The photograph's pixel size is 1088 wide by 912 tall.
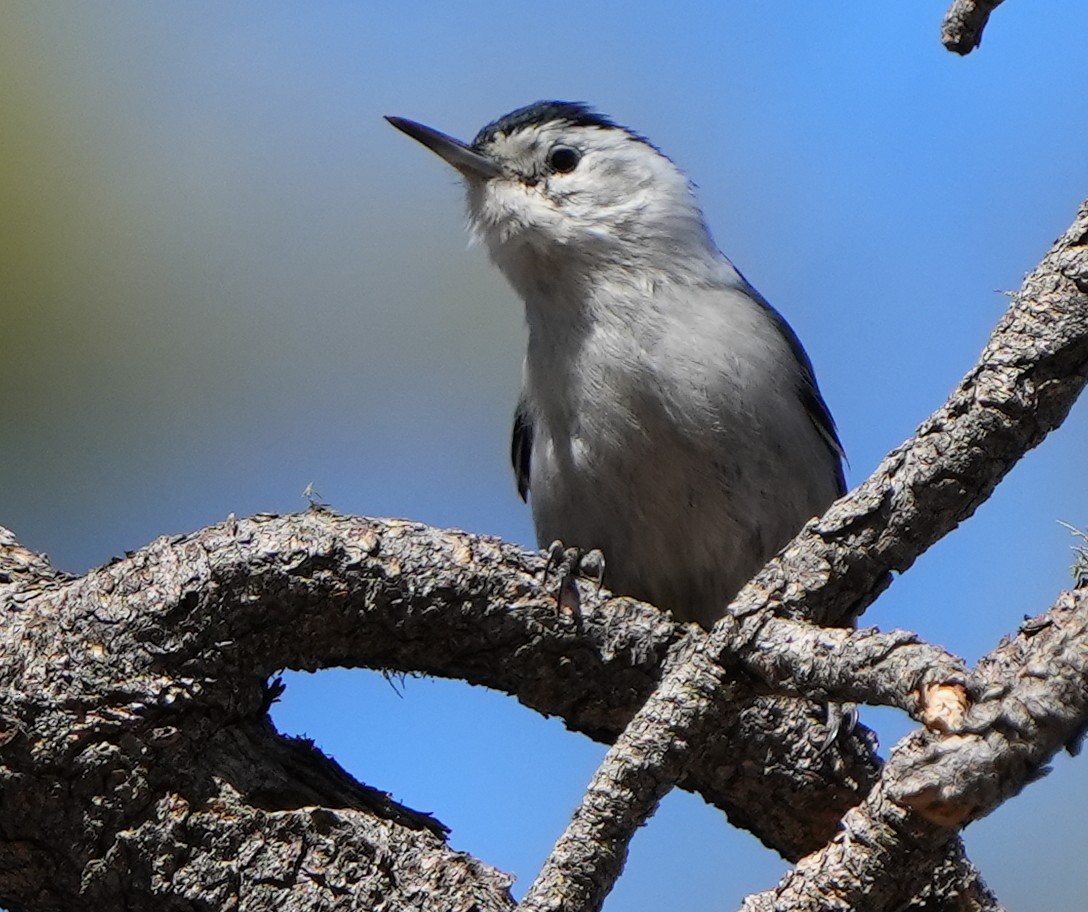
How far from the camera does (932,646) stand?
5.56ft

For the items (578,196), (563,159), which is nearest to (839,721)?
(578,196)

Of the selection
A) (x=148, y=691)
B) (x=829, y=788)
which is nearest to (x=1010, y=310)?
(x=829, y=788)

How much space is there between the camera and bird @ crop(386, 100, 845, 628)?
11.2ft

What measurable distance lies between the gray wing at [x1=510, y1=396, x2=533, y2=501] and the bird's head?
41cm

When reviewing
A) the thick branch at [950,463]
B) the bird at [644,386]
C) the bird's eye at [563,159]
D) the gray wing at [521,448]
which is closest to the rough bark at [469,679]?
the thick branch at [950,463]

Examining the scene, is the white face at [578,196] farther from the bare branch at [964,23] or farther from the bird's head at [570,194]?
the bare branch at [964,23]

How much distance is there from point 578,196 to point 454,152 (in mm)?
363

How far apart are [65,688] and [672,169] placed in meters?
2.63

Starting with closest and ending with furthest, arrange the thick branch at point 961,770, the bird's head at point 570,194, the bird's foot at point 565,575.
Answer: the thick branch at point 961,770
the bird's foot at point 565,575
the bird's head at point 570,194

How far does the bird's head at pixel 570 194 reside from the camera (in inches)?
148

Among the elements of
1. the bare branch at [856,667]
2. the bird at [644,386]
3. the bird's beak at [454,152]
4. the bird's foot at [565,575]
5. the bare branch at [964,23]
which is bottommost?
the bare branch at [856,667]

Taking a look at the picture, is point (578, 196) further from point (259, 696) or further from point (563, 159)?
point (259, 696)

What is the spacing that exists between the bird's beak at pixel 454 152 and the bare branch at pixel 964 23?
2.23 meters

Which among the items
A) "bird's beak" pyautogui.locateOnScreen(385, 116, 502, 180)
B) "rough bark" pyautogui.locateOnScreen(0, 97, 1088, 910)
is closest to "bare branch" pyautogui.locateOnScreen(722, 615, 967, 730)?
"rough bark" pyautogui.locateOnScreen(0, 97, 1088, 910)
